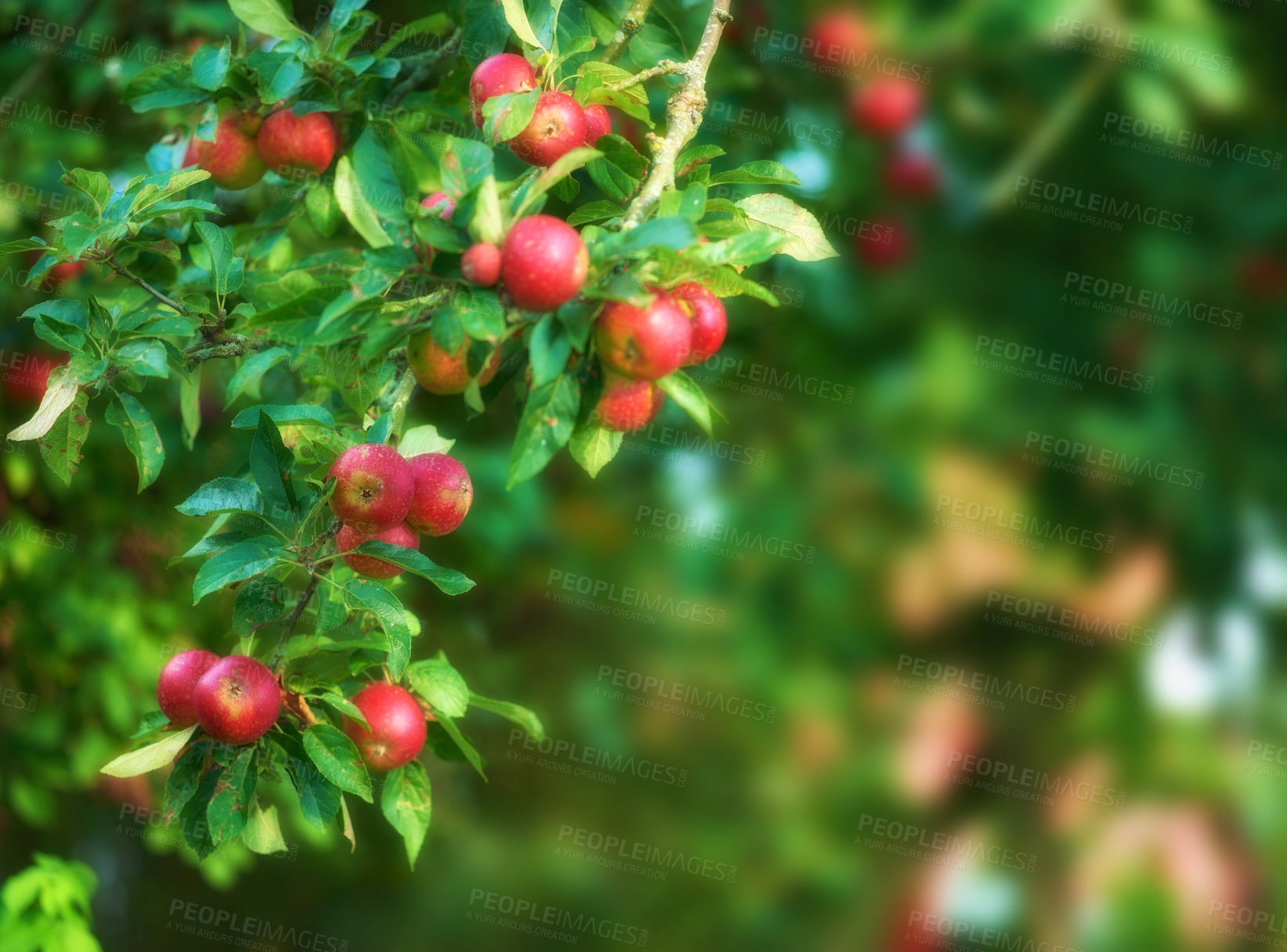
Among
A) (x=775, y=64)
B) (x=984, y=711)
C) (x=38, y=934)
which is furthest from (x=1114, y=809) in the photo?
(x=38, y=934)

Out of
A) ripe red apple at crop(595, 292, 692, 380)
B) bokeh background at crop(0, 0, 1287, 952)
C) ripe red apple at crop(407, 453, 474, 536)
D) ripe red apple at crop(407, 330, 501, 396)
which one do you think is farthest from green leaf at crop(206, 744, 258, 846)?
bokeh background at crop(0, 0, 1287, 952)

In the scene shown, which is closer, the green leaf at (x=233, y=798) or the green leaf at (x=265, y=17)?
the green leaf at (x=233, y=798)

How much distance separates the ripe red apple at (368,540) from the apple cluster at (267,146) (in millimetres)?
473

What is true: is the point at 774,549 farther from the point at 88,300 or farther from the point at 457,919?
the point at 457,919

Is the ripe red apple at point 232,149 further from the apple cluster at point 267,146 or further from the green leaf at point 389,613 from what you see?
the green leaf at point 389,613

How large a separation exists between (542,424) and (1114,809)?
57.4 inches

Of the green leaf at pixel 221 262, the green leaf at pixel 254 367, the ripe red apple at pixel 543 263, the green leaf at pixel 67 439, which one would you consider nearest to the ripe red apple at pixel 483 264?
the ripe red apple at pixel 543 263

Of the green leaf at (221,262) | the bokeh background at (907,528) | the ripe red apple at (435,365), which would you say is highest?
the ripe red apple at (435,365)

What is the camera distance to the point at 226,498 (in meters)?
0.87

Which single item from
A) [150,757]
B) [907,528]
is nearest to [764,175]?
[150,757]

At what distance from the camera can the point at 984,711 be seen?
82.3 inches

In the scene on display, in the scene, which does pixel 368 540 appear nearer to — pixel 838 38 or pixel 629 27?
pixel 629 27

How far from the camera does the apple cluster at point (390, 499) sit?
82 centimetres

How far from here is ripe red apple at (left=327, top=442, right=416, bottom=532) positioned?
82 cm
